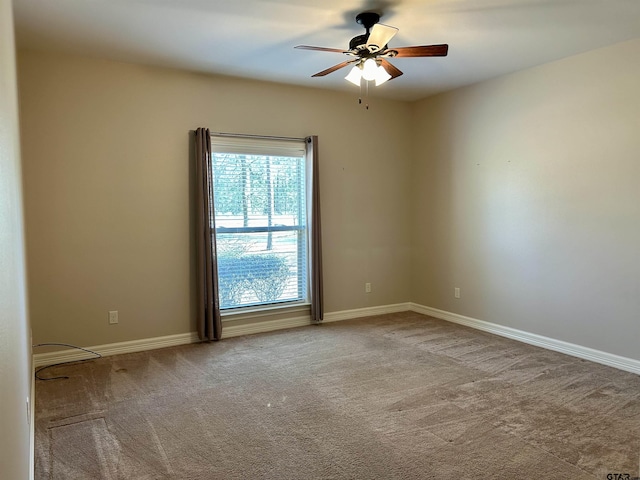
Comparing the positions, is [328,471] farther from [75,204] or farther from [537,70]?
[537,70]

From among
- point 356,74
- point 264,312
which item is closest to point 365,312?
point 264,312

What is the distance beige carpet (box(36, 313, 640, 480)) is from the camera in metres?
2.32

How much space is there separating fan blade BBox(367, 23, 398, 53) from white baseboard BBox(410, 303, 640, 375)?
10.2 ft

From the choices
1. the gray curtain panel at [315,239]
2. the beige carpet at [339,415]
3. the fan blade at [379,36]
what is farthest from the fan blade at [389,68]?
the beige carpet at [339,415]

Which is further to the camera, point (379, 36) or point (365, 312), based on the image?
point (365, 312)

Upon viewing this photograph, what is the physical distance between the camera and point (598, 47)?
374cm

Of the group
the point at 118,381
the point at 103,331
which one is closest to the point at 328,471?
the point at 118,381

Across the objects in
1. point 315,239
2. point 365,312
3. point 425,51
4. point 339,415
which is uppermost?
point 425,51

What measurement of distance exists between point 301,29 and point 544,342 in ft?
11.6

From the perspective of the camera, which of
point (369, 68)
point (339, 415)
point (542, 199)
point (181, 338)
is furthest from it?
point (181, 338)

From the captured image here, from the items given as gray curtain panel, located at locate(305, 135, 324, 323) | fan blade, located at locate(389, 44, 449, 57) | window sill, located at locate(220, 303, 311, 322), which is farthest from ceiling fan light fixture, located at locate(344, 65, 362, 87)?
window sill, located at locate(220, 303, 311, 322)

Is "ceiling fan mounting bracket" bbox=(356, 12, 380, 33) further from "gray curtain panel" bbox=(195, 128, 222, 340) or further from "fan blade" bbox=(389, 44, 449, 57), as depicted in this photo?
"gray curtain panel" bbox=(195, 128, 222, 340)

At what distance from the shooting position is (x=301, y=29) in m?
3.35

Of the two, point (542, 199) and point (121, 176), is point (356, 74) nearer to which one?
point (542, 199)
